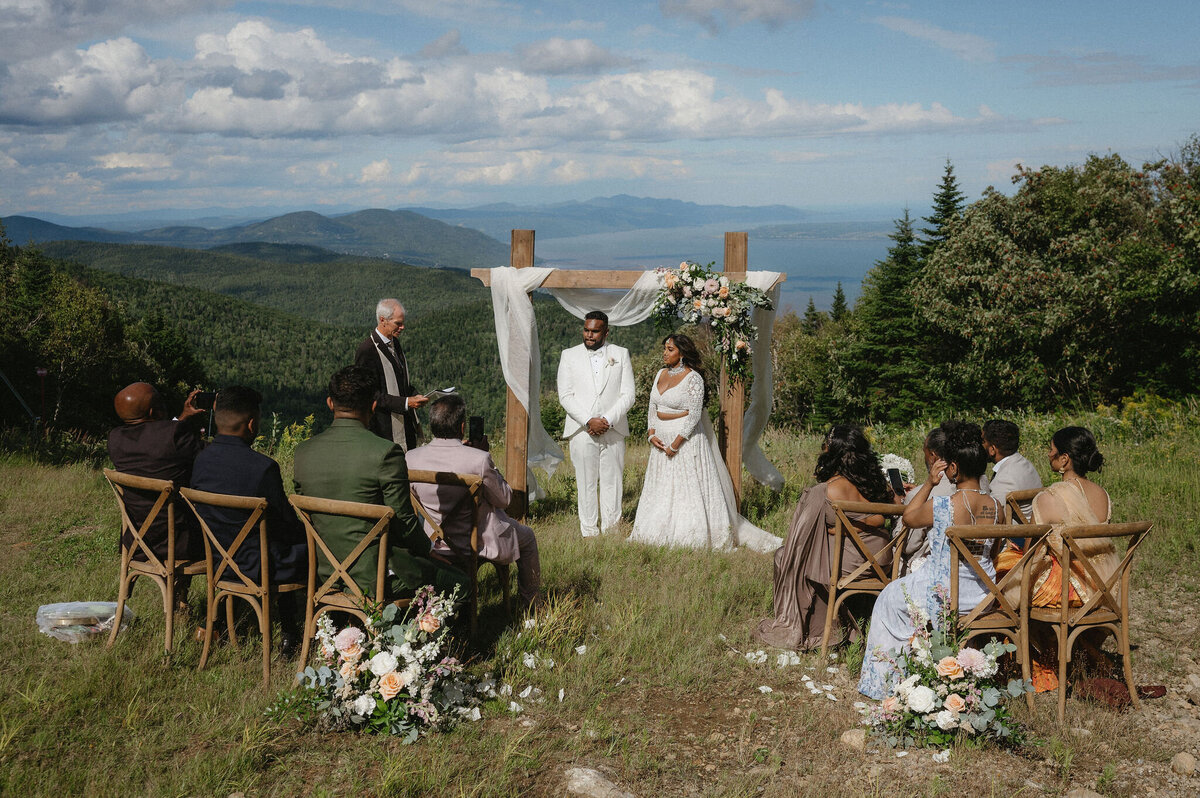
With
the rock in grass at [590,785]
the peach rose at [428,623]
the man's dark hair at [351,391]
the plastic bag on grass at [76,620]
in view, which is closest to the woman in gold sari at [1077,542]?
the rock in grass at [590,785]

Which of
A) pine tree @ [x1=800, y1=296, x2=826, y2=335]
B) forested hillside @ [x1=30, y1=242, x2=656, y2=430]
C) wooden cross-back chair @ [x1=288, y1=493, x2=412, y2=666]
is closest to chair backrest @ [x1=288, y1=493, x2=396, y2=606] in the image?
wooden cross-back chair @ [x1=288, y1=493, x2=412, y2=666]

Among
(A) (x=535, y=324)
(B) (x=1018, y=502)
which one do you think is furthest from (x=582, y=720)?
Result: (A) (x=535, y=324)

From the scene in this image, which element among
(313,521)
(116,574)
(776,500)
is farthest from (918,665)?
(116,574)

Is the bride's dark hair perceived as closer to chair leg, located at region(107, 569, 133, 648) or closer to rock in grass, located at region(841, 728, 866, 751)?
rock in grass, located at region(841, 728, 866, 751)

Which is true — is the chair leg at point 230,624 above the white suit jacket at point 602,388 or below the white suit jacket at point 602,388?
below

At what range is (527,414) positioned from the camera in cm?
793

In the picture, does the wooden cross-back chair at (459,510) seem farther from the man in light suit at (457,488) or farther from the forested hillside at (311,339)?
the forested hillside at (311,339)

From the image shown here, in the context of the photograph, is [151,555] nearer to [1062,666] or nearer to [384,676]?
[384,676]

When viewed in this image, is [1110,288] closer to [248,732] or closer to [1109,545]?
[1109,545]

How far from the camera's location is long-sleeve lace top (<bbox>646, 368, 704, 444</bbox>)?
7.13 metres

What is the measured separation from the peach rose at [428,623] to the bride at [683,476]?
3.68m

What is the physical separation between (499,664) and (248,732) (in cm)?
140

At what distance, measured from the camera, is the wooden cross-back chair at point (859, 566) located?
15.7 feet

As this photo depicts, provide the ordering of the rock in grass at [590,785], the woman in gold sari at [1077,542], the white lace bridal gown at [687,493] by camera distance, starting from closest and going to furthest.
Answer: the rock in grass at [590,785], the woman in gold sari at [1077,542], the white lace bridal gown at [687,493]
